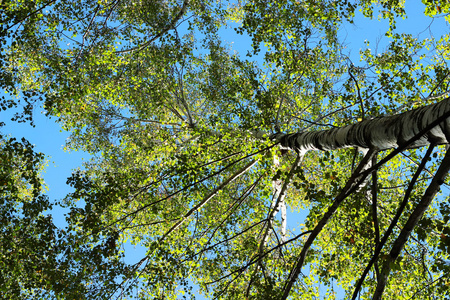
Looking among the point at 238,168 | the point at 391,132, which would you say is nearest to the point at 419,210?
the point at 391,132

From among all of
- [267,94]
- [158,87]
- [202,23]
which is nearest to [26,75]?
[158,87]

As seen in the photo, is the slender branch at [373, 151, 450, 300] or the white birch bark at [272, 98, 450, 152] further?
the white birch bark at [272, 98, 450, 152]

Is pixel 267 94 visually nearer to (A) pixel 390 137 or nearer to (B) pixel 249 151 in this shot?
(B) pixel 249 151

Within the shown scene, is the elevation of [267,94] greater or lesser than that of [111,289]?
greater

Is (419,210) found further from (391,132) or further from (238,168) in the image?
(238,168)

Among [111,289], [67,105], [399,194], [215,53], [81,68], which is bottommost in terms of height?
A: [111,289]

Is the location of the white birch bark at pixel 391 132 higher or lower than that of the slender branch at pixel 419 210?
higher

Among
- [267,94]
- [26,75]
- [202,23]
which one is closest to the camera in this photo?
[267,94]

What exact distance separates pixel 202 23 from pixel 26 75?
24.5 ft

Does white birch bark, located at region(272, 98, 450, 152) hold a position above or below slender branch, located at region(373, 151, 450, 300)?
above

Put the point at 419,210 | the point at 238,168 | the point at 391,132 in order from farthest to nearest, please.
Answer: the point at 238,168
the point at 391,132
the point at 419,210

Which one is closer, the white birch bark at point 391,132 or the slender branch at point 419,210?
the slender branch at point 419,210

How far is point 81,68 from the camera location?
9070mm

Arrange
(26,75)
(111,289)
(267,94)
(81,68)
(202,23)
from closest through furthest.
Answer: (111,289) < (267,94) < (81,68) < (202,23) < (26,75)
